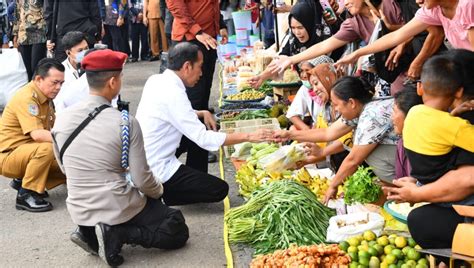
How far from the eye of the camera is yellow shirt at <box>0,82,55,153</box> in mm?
7039

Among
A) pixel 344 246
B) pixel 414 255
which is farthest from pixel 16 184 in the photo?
pixel 414 255

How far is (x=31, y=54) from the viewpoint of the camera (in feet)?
35.7

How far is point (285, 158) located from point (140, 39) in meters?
11.5

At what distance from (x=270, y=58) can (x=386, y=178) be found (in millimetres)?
4375

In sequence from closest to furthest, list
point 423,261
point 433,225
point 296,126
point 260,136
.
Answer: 1. point 433,225
2. point 423,261
3. point 260,136
4. point 296,126

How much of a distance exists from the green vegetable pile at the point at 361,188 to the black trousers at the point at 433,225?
32.8 inches

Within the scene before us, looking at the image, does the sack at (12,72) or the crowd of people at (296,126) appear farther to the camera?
the sack at (12,72)

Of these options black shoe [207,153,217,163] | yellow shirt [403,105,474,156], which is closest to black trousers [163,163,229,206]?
black shoe [207,153,217,163]

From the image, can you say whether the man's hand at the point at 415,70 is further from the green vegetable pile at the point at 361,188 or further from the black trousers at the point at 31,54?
the black trousers at the point at 31,54

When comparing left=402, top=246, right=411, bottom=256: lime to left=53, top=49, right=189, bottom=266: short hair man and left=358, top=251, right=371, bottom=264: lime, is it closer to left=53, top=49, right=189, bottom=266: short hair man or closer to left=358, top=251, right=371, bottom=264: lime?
left=358, top=251, right=371, bottom=264: lime

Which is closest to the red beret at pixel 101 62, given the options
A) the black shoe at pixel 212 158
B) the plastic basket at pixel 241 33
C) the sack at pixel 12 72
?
the black shoe at pixel 212 158

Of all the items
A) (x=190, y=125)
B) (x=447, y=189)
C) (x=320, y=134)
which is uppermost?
(x=447, y=189)

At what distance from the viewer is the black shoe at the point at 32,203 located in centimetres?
700

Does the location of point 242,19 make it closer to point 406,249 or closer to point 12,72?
point 12,72
